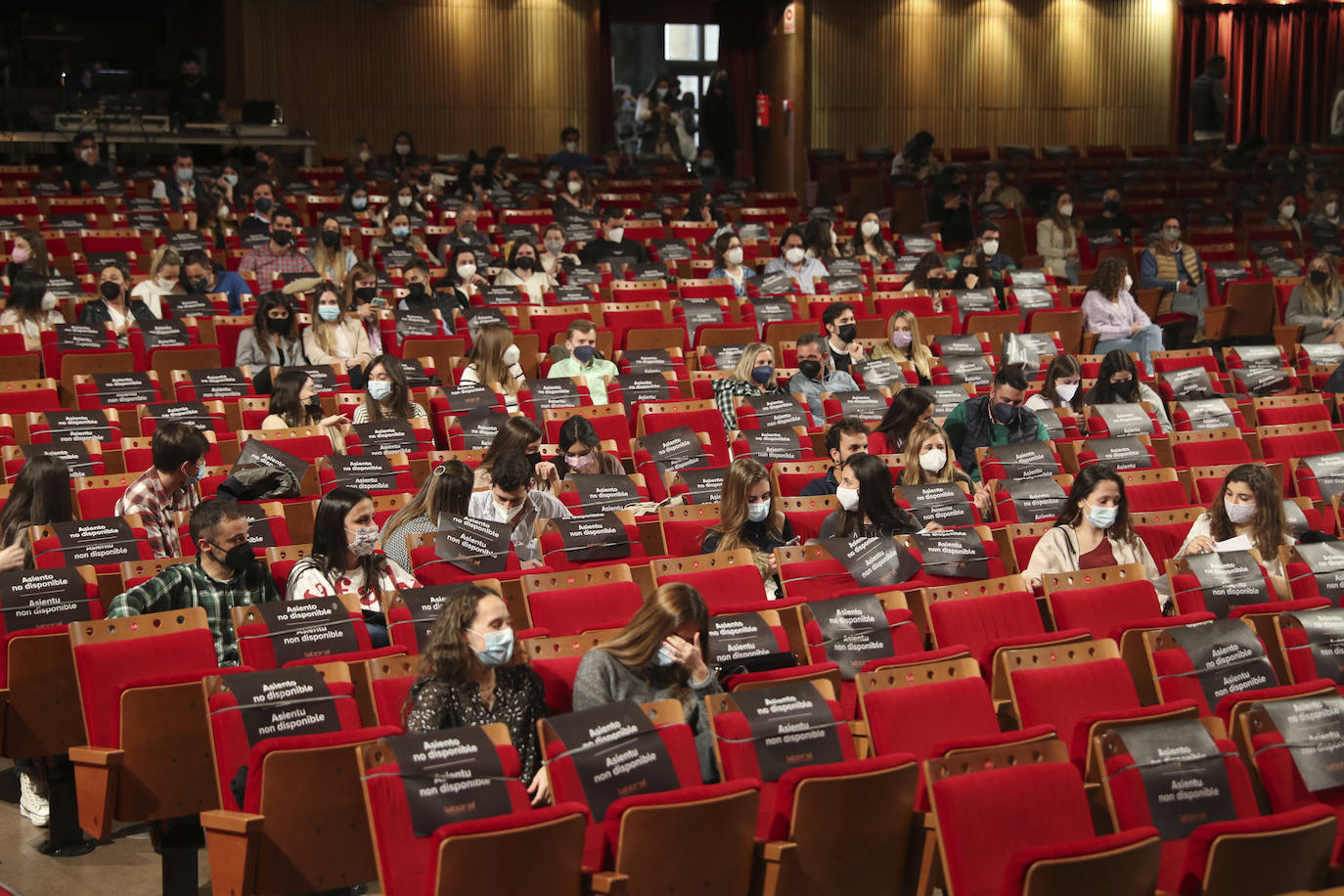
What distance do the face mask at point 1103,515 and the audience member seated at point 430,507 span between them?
2.05 m

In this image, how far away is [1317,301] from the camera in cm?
943

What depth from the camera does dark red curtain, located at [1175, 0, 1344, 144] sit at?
60.5ft

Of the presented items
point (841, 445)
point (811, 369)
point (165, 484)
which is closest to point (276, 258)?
point (811, 369)

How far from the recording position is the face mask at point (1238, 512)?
4910mm

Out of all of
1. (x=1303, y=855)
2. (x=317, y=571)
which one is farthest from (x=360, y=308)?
(x=1303, y=855)

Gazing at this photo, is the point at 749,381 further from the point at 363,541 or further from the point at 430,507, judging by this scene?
the point at 363,541

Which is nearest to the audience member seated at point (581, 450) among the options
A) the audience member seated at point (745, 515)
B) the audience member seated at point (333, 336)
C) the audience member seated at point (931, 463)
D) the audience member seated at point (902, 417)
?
the audience member seated at point (745, 515)

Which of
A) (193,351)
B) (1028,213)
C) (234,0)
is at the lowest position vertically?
(193,351)

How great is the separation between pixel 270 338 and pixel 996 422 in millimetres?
3703

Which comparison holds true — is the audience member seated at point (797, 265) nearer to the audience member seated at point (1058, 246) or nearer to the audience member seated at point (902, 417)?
the audience member seated at point (1058, 246)

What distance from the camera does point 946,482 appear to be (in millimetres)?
5422

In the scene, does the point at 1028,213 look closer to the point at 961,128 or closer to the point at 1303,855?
the point at 961,128

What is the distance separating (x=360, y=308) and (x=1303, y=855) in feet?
20.0

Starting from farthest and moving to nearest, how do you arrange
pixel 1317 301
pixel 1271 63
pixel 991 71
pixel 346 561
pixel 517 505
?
pixel 1271 63 → pixel 991 71 → pixel 1317 301 → pixel 517 505 → pixel 346 561
